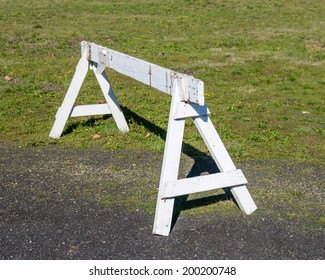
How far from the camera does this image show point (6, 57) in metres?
16.5

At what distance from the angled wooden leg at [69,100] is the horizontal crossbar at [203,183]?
364 centimetres

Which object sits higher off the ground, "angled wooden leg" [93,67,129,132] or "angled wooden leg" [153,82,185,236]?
"angled wooden leg" [153,82,185,236]

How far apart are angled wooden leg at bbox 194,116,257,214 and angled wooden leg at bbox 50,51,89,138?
11.1 ft

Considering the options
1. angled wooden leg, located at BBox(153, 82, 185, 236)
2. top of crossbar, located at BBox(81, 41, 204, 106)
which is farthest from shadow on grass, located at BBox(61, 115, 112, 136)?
angled wooden leg, located at BBox(153, 82, 185, 236)

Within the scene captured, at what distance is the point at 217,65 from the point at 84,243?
1099 centimetres

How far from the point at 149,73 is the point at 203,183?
1.55m

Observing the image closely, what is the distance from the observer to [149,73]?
6742 millimetres

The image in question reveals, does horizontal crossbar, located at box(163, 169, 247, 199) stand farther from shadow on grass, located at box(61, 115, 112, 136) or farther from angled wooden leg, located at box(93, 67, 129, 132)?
shadow on grass, located at box(61, 115, 112, 136)

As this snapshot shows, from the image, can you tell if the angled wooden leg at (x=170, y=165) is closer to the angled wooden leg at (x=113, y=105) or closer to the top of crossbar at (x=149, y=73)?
the top of crossbar at (x=149, y=73)

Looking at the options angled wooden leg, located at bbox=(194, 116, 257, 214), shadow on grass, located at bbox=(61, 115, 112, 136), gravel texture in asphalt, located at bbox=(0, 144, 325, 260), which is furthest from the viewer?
shadow on grass, located at bbox=(61, 115, 112, 136)

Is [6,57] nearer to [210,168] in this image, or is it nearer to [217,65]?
[217,65]

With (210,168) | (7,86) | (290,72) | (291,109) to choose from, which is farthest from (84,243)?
(290,72)

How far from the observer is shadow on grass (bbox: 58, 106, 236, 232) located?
6.70 meters

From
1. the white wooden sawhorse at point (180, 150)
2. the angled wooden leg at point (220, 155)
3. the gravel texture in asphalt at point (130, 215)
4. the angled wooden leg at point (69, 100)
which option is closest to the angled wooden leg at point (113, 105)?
the angled wooden leg at point (69, 100)
